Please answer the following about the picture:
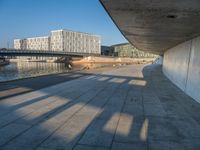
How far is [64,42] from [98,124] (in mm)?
113982

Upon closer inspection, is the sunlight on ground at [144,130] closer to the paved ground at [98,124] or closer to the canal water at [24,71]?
the paved ground at [98,124]

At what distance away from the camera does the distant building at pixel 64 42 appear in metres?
116

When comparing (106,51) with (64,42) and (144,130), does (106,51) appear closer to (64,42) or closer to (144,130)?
(64,42)

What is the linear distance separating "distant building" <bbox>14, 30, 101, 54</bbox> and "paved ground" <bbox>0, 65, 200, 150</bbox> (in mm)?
110004

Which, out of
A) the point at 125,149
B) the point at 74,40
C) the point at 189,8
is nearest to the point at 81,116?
the point at 125,149

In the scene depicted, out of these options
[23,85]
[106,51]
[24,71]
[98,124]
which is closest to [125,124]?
[98,124]

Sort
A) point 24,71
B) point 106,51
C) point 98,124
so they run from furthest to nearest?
point 106,51, point 24,71, point 98,124

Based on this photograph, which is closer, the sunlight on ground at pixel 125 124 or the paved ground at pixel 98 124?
the paved ground at pixel 98 124

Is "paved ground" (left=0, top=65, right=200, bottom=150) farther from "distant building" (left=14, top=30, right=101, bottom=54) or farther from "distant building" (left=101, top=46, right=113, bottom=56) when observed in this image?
"distant building" (left=101, top=46, right=113, bottom=56)

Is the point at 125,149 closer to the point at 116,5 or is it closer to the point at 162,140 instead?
the point at 162,140

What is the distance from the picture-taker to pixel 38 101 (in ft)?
25.2

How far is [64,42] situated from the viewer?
4537 inches

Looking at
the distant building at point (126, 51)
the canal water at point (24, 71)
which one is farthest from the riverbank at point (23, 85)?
the distant building at point (126, 51)

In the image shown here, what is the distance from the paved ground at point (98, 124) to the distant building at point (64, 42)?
361 ft
